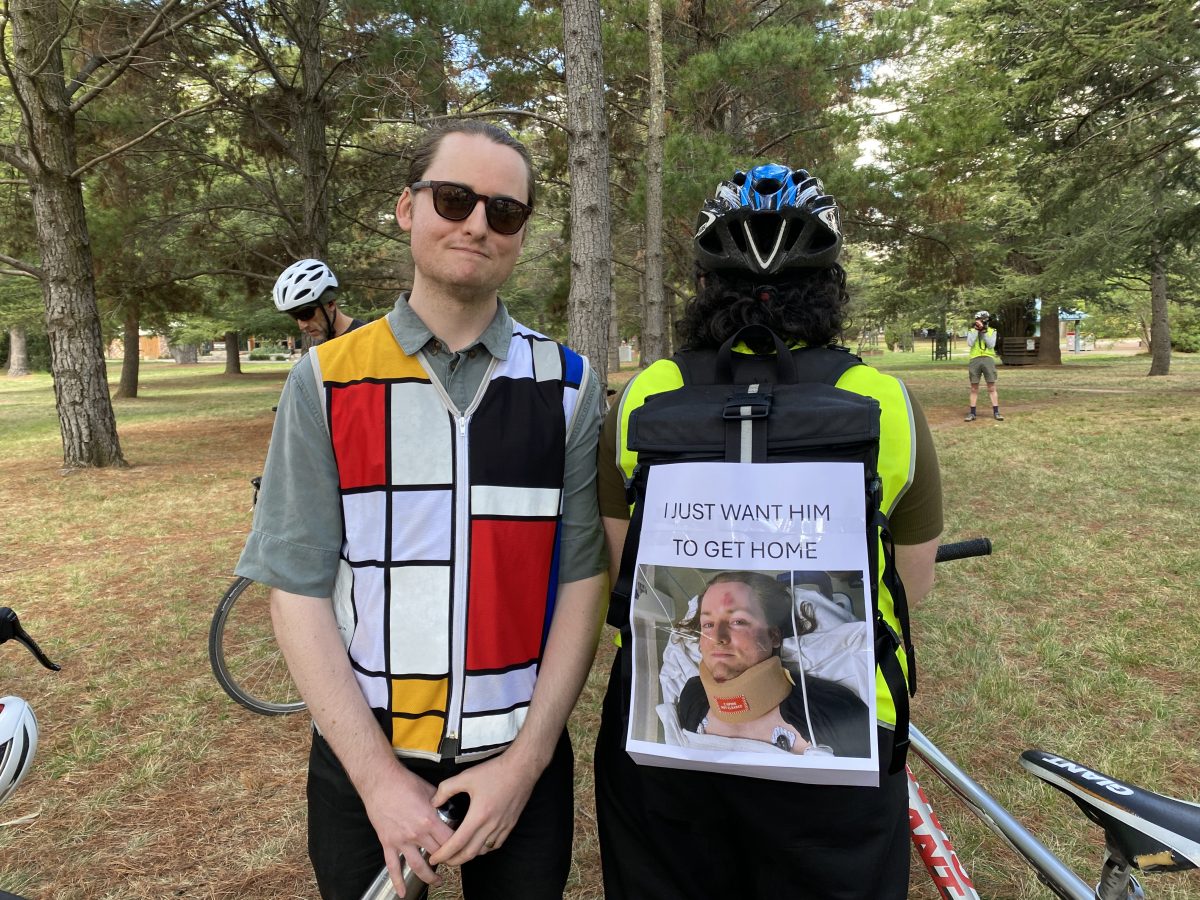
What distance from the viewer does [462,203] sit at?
149 cm

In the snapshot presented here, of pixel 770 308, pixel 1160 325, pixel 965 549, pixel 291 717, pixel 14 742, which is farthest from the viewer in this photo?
pixel 1160 325

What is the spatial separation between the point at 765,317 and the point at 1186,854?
1.15m

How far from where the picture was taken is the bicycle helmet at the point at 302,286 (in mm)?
4707

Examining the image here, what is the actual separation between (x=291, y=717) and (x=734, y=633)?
12.0 feet

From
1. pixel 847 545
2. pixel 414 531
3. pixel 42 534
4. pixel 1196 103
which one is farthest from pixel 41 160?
pixel 1196 103

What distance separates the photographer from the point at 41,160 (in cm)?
927

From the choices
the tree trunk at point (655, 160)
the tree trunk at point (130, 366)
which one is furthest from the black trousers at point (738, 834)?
the tree trunk at point (130, 366)

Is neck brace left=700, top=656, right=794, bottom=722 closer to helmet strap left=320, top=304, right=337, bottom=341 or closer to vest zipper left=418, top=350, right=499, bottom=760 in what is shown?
vest zipper left=418, top=350, right=499, bottom=760

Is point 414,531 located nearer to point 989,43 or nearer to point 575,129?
point 575,129

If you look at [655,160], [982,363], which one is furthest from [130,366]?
[982,363]

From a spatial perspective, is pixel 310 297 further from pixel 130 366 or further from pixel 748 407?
pixel 130 366

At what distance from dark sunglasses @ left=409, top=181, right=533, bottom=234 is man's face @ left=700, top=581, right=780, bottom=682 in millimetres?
845

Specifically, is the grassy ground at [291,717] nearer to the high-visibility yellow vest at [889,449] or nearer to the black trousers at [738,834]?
the black trousers at [738,834]

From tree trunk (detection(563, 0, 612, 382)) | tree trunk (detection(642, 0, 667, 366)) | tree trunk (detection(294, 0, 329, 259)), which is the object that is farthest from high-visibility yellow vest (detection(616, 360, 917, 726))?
tree trunk (detection(294, 0, 329, 259))
